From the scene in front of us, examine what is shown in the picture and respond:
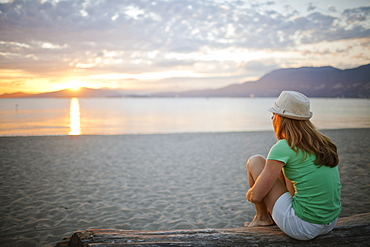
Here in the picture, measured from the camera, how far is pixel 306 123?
7.98 ft

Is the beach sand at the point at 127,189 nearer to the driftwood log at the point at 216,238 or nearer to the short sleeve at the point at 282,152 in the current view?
the driftwood log at the point at 216,238

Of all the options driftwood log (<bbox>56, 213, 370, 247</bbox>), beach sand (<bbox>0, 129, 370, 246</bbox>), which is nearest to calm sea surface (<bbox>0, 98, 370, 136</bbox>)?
beach sand (<bbox>0, 129, 370, 246</bbox>)

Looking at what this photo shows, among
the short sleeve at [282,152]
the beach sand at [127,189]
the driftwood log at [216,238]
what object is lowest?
the beach sand at [127,189]

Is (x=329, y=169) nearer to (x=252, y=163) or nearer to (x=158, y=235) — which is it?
(x=252, y=163)

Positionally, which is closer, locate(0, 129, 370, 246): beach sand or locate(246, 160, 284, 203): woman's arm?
locate(246, 160, 284, 203): woman's arm

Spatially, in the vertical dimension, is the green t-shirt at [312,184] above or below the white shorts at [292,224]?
above

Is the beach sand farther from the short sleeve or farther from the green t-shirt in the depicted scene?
the short sleeve

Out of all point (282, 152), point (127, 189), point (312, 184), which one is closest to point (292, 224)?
point (312, 184)

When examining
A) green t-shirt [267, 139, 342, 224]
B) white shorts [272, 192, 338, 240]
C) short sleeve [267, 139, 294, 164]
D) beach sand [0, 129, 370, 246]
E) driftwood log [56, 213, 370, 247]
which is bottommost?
beach sand [0, 129, 370, 246]

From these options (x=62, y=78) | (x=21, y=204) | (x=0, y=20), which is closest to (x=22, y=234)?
(x=21, y=204)

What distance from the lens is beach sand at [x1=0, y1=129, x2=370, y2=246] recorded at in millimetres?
4227

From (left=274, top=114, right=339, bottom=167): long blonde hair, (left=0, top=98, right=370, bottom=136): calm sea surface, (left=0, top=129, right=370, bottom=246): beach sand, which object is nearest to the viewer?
(left=274, top=114, right=339, bottom=167): long blonde hair

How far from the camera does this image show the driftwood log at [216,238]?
236cm

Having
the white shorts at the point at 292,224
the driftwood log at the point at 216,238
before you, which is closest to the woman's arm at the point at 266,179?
the white shorts at the point at 292,224
